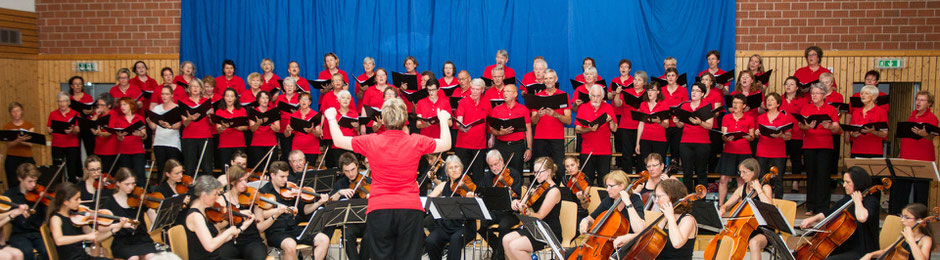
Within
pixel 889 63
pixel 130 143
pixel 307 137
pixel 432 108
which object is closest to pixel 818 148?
pixel 889 63

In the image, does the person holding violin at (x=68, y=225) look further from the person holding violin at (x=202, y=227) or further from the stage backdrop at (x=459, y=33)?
the stage backdrop at (x=459, y=33)

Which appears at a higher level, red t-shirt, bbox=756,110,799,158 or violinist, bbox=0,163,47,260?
red t-shirt, bbox=756,110,799,158

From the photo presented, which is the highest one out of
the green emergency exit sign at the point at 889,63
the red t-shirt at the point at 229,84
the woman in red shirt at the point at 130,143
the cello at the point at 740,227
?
the green emergency exit sign at the point at 889,63

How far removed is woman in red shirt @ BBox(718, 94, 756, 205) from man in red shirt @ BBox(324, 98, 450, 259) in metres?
4.67

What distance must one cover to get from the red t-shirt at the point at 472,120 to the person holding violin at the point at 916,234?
4.08 m

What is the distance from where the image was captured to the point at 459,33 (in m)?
10.5

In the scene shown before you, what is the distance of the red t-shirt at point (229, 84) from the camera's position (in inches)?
392

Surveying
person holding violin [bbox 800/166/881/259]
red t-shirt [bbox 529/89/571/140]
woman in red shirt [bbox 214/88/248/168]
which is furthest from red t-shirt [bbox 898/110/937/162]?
woman in red shirt [bbox 214/88/248/168]

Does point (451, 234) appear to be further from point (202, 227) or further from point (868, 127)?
point (868, 127)

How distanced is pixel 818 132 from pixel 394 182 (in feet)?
18.8

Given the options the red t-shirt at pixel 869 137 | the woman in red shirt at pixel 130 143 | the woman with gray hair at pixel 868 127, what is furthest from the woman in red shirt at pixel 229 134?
the red t-shirt at pixel 869 137

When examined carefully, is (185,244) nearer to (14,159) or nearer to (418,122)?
(418,122)

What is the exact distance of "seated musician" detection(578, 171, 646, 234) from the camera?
5.42m

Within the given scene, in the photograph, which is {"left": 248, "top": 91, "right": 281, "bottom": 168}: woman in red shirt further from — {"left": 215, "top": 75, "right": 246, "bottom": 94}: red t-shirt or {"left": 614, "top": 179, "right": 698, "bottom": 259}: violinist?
{"left": 614, "top": 179, "right": 698, "bottom": 259}: violinist
